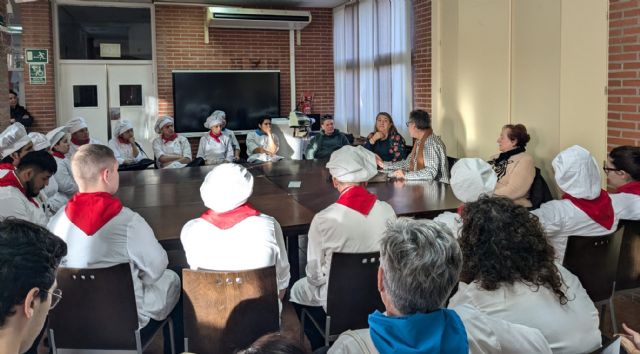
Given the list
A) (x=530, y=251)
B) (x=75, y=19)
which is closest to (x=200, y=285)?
(x=530, y=251)

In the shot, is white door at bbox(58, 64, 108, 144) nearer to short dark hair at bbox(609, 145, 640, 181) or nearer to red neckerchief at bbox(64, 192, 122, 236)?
red neckerchief at bbox(64, 192, 122, 236)

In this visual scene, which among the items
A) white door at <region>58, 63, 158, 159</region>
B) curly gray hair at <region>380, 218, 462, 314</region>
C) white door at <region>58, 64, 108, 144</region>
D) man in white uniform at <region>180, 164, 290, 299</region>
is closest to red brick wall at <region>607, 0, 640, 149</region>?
man in white uniform at <region>180, 164, 290, 299</region>

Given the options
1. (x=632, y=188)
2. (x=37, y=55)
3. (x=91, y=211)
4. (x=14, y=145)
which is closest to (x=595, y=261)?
(x=632, y=188)

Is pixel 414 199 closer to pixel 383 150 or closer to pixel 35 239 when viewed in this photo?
pixel 383 150

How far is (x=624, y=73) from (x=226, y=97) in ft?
20.2

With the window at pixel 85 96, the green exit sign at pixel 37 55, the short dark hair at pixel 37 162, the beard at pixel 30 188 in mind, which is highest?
the green exit sign at pixel 37 55

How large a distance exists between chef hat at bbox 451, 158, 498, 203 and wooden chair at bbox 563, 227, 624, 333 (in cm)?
45

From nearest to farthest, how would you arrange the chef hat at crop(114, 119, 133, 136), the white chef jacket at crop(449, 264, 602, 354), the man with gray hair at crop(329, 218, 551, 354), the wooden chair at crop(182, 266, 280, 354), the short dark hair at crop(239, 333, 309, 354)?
1. the short dark hair at crop(239, 333, 309, 354)
2. the man with gray hair at crop(329, 218, 551, 354)
3. the white chef jacket at crop(449, 264, 602, 354)
4. the wooden chair at crop(182, 266, 280, 354)
5. the chef hat at crop(114, 119, 133, 136)

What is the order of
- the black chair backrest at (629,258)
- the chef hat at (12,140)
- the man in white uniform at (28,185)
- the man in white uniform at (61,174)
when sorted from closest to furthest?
the black chair backrest at (629,258), the man in white uniform at (28,185), the chef hat at (12,140), the man in white uniform at (61,174)

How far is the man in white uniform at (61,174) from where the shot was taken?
14.3 ft

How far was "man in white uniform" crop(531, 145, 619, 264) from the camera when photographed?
292 centimetres

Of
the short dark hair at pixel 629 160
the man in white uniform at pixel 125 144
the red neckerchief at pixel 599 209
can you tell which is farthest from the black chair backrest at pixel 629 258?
the man in white uniform at pixel 125 144

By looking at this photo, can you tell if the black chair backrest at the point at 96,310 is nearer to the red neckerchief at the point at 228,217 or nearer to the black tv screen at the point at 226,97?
the red neckerchief at the point at 228,217

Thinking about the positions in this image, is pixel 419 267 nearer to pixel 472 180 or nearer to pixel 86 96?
pixel 472 180
